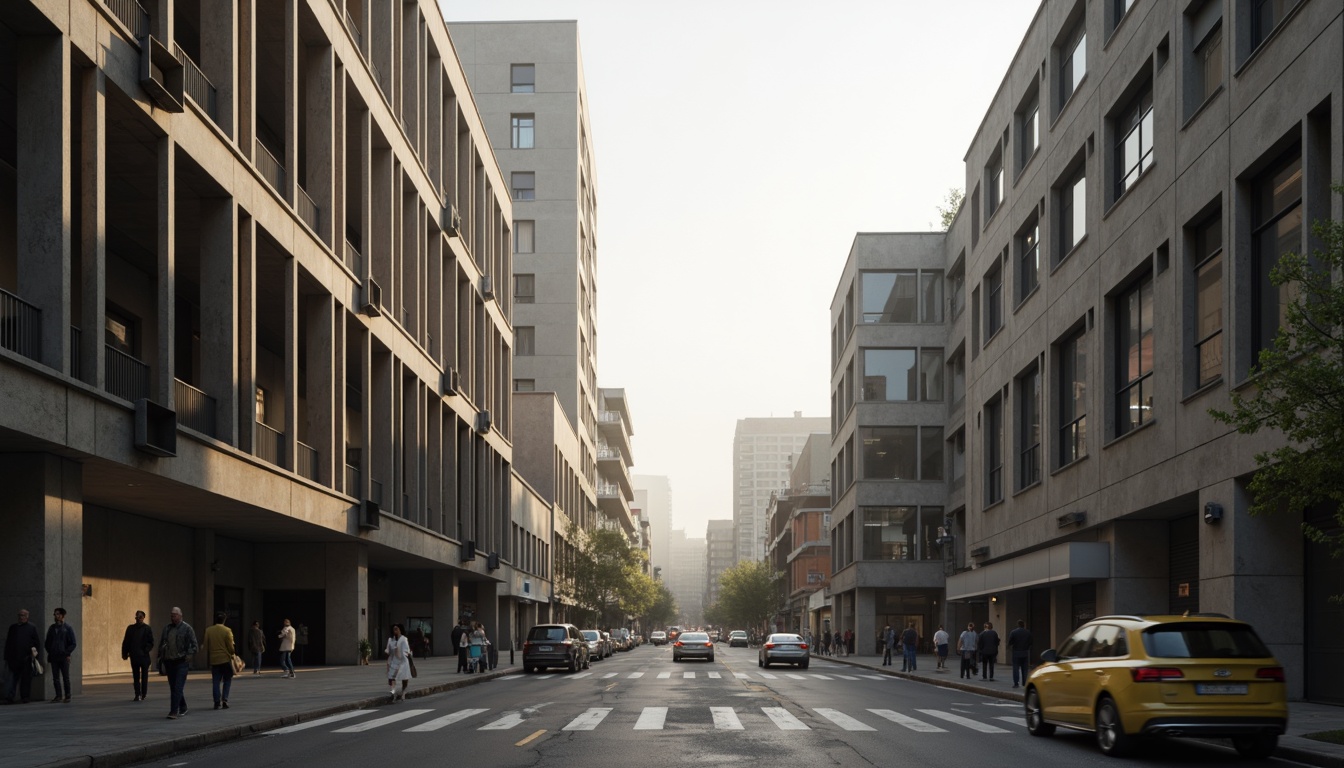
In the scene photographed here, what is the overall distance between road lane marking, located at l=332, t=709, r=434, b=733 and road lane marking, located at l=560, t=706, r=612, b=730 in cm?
288

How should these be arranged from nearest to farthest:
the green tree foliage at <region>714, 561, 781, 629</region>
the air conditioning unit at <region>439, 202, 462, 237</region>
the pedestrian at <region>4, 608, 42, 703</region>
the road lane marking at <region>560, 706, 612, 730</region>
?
the road lane marking at <region>560, 706, 612, 730</region> < the pedestrian at <region>4, 608, 42, 703</region> < the air conditioning unit at <region>439, 202, 462, 237</region> < the green tree foliage at <region>714, 561, 781, 629</region>

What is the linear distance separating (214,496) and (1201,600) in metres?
19.8

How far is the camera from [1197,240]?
26.1 meters

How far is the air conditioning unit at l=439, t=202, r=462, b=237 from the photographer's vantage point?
47125 mm

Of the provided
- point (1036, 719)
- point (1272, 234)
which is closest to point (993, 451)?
point (1272, 234)

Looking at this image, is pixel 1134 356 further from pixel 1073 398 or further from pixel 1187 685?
pixel 1187 685

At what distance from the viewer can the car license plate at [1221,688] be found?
45.8ft

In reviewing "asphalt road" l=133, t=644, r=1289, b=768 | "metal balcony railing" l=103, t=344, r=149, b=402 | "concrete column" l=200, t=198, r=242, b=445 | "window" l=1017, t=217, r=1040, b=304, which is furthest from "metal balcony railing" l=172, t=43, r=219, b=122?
"window" l=1017, t=217, r=1040, b=304

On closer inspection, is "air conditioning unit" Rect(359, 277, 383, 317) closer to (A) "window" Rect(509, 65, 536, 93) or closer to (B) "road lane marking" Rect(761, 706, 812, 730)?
(B) "road lane marking" Rect(761, 706, 812, 730)

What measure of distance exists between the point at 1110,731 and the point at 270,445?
2305 centimetres

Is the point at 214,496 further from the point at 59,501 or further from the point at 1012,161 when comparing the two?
the point at 1012,161

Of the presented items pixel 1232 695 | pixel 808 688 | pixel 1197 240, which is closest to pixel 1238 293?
pixel 1197 240

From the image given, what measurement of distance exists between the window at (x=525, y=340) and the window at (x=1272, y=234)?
69886 mm

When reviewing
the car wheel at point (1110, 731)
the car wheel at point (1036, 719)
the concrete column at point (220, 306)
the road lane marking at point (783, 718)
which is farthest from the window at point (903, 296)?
the car wheel at point (1110, 731)
